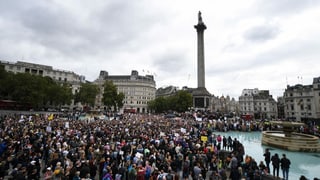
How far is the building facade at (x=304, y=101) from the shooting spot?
241 feet

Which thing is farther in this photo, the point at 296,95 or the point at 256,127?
the point at 296,95

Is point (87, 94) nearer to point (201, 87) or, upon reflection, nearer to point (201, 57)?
point (201, 87)

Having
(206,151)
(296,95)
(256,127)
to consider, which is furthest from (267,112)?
(206,151)

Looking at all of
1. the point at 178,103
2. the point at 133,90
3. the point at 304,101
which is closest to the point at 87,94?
the point at 178,103

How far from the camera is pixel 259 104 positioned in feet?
366

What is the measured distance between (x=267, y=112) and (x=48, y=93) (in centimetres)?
10448

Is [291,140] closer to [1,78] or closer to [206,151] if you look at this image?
[206,151]

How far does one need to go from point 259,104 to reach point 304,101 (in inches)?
1324

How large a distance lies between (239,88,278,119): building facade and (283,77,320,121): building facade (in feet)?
77.2

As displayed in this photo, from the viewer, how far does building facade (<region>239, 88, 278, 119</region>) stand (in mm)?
109900

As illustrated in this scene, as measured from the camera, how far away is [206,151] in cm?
1366

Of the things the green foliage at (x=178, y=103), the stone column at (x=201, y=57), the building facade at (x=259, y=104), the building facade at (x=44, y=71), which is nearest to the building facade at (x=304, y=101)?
the building facade at (x=259, y=104)

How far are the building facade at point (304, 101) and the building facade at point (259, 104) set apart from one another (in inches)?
926

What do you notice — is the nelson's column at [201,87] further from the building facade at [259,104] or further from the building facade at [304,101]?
the building facade at [259,104]
